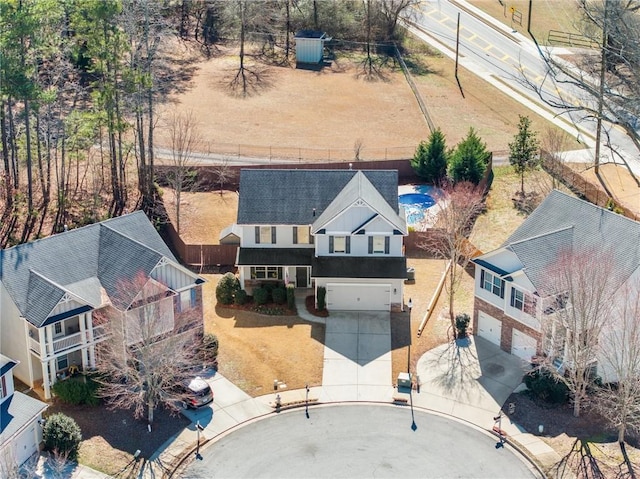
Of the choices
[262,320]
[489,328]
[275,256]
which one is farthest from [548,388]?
[275,256]

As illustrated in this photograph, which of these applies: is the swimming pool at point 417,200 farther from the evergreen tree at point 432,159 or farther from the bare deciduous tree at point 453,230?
the bare deciduous tree at point 453,230

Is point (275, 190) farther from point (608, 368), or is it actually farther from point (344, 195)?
point (608, 368)

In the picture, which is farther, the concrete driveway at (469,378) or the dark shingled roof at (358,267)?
the dark shingled roof at (358,267)

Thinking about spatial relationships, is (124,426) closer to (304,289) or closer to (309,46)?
(304,289)

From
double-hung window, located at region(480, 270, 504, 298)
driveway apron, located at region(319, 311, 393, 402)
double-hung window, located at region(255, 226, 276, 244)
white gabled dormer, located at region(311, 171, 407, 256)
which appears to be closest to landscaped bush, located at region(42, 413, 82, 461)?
driveway apron, located at region(319, 311, 393, 402)

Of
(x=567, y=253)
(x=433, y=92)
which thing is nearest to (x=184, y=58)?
(x=433, y=92)

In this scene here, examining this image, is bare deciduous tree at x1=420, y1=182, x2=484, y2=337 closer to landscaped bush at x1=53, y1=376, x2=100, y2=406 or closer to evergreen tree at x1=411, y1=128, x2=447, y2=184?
evergreen tree at x1=411, y1=128, x2=447, y2=184

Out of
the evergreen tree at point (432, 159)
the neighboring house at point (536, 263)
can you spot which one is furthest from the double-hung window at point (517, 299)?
the evergreen tree at point (432, 159)
